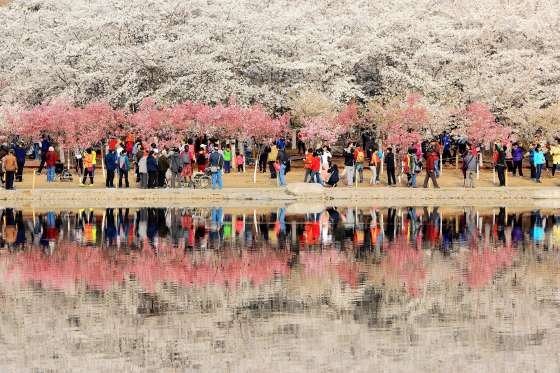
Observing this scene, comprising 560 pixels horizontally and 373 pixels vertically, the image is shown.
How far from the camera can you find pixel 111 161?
4734 cm

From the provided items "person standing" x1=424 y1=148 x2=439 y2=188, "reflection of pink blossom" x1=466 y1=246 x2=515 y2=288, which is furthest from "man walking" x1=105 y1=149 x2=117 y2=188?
"reflection of pink blossom" x1=466 y1=246 x2=515 y2=288

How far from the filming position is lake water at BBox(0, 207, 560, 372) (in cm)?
1619

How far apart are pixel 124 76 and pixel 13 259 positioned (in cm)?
3794

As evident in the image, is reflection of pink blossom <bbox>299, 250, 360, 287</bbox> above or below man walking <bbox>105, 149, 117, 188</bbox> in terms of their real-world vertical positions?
below

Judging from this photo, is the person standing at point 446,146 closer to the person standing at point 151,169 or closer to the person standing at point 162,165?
the person standing at point 162,165

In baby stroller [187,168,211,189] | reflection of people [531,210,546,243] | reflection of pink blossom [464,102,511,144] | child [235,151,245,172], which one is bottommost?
reflection of people [531,210,546,243]

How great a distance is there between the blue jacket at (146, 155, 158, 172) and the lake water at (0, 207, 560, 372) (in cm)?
1241

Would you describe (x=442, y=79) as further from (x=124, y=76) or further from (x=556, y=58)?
(x=124, y=76)

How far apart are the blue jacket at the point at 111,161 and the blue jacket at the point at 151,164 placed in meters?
1.34

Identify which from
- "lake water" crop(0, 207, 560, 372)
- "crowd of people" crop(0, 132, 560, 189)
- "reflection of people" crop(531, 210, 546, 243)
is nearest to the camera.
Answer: "lake water" crop(0, 207, 560, 372)

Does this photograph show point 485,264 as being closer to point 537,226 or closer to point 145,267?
point 145,267

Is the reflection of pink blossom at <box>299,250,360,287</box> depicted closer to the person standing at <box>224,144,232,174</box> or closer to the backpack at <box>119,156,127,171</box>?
the backpack at <box>119,156,127,171</box>

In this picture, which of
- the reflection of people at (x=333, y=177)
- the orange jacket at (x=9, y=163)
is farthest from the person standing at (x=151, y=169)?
the reflection of people at (x=333, y=177)

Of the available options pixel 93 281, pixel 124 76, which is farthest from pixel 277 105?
pixel 93 281
